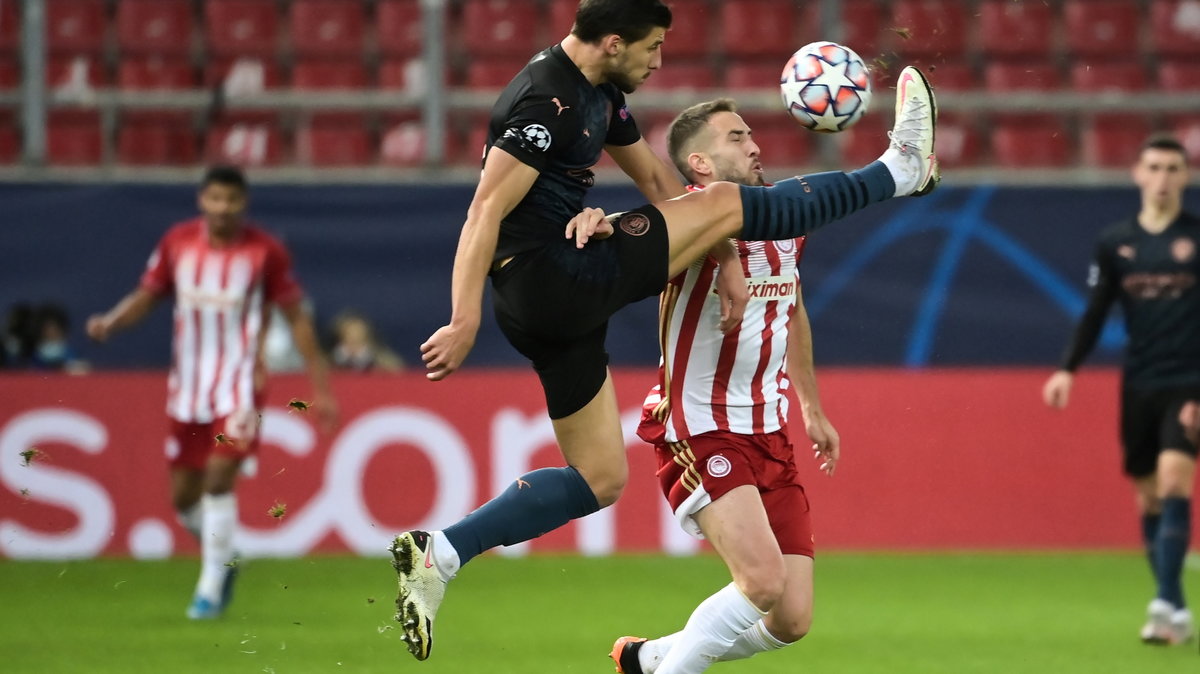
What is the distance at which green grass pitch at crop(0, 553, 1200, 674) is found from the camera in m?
7.09

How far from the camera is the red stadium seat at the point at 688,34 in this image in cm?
1355

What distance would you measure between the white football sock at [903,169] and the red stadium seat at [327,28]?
864 centimetres

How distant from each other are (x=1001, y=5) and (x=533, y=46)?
3714 millimetres

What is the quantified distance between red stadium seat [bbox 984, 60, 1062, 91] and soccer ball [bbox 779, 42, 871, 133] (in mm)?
8334

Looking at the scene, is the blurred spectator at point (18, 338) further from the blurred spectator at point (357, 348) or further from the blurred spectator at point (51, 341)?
the blurred spectator at point (357, 348)

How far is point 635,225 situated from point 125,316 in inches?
166

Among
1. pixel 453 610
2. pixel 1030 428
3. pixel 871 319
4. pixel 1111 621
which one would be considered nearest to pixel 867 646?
pixel 1111 621

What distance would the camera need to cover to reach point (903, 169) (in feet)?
18.2

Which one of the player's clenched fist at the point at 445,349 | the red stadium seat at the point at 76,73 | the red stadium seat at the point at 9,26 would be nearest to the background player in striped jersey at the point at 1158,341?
the player's clenched fist at the point at 445,349

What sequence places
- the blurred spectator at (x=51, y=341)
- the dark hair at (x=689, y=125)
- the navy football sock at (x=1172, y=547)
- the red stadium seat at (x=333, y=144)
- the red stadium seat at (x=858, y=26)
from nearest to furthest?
1. the dark hair at (x=689, y=125)
2. the navy football sock at (x=1172, y=547)
3. the blurred spectator at (x=51, y=341)
4. the red stadium seat at (x=858, y=26)
5. the red stadium seat at (x=333, y=144)

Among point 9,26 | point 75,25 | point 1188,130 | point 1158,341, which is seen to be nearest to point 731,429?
point 1158,341

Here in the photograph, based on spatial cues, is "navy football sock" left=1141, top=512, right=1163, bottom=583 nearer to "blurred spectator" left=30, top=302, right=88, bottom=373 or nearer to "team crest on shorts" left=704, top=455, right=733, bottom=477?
"team crest on shorts" left=704, top=455, right=733, bottom=477

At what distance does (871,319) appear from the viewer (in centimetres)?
1261

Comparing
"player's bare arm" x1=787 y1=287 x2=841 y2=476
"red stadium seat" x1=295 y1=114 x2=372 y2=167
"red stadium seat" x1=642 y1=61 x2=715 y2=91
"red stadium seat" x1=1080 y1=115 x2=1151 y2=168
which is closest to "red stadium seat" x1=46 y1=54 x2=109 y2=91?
"red stadium seat" x1=295 y1=114 x2=372 y2=167
